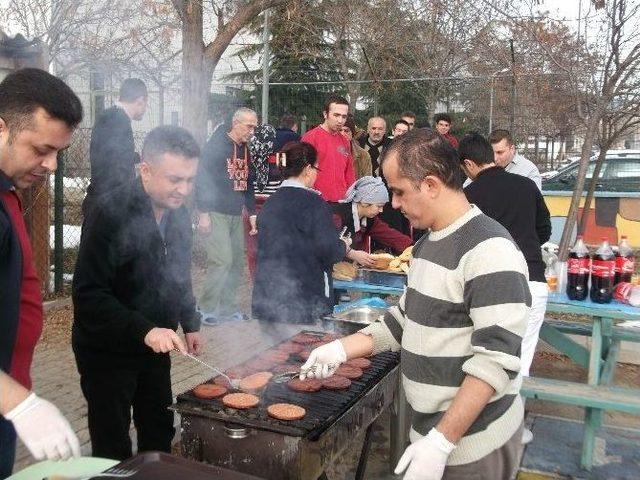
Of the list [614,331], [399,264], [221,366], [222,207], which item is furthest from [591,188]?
[221,366]

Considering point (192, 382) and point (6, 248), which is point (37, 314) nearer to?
point (6, 248)

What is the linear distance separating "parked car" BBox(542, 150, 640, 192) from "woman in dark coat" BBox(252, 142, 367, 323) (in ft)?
28.2

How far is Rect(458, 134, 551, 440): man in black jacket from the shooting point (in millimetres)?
4613

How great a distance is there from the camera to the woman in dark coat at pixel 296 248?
175 inches

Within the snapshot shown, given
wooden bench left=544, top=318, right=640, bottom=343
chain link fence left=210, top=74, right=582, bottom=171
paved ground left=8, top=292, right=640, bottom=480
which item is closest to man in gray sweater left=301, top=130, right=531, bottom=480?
paved ground left=8, top=292, right=640, bottom=480

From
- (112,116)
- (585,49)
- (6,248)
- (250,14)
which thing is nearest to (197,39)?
(250,14)

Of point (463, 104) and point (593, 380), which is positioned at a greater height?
point (463, 104)

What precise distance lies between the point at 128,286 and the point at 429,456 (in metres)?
1.61

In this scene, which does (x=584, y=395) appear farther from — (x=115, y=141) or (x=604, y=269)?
(x=115, y=141)

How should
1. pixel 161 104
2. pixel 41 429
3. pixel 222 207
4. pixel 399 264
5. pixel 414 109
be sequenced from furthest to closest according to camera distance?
pixel 414 109
pixel 161 104
pixel 222 207
pixel 399 264
pixel 41 429

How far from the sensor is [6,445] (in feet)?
6.86

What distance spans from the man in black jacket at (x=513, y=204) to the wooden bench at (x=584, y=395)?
0.40m

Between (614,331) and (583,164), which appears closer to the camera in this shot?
(614,331)

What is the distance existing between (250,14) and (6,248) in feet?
20.9
